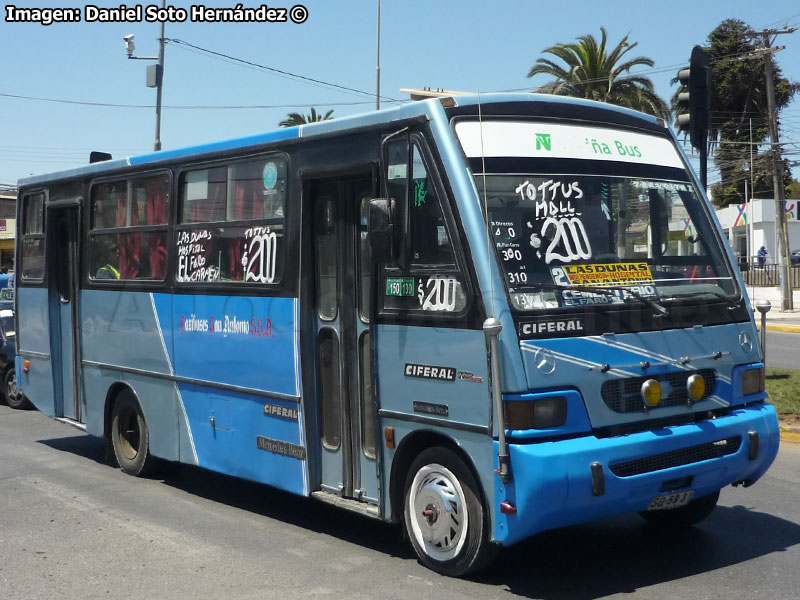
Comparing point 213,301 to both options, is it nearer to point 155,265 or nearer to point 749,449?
point 155,265

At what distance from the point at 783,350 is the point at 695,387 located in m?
14.3

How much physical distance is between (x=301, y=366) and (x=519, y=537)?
2.25 m

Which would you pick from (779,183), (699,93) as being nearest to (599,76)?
(779,183)

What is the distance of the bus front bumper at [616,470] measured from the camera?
16.8 feet

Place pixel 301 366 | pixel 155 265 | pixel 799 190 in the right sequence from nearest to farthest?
pixel 301 366 → pixel 155 265 → pixel 799 190

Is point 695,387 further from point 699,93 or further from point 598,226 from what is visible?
point 699,93

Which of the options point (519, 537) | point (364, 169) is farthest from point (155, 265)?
point (519, 537)

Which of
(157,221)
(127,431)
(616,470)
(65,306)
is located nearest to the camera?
(616,470)

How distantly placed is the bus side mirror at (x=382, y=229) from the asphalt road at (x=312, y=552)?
1.93 m

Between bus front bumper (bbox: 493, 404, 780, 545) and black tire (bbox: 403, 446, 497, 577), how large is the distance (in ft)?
0.76

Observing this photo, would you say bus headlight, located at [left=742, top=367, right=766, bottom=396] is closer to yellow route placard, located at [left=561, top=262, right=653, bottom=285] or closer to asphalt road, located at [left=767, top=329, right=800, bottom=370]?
yellow route placard, located at [left=561, top=262, right=653, bottom=285]

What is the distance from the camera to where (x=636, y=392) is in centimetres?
559

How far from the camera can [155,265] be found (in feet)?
28.6

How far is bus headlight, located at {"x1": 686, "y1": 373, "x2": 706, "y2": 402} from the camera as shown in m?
5.78
